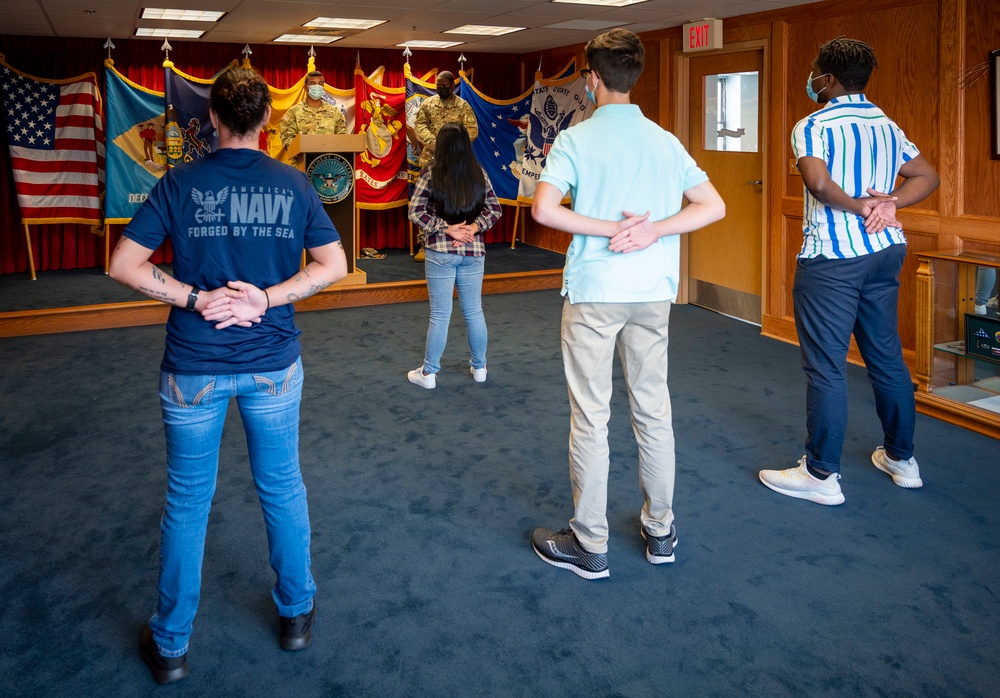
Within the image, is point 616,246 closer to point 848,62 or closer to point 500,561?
point 500,561

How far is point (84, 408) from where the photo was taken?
453 cm

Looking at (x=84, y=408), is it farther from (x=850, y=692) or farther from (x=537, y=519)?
(x=850, y=692)

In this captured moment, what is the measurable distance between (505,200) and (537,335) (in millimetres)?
3532

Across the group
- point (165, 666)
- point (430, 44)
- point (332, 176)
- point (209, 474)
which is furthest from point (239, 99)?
point (430, 44)

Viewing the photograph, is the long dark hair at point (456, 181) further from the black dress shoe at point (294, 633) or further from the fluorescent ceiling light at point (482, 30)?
the fluorescent ceiling light at point (482, 30)

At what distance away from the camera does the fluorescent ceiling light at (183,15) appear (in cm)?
628

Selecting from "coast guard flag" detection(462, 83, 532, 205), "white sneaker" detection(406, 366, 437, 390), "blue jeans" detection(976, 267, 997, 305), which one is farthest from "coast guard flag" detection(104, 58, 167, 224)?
"blue jeans" detection(976, 267, 997, 305)

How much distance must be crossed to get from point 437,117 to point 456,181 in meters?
4.20

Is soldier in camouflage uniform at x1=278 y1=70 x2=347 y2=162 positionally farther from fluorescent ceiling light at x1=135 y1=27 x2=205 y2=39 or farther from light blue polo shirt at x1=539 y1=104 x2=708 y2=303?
light blue polo shirt at x1=539 y1=104 x2=708 y2=303

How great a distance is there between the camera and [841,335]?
3.19m

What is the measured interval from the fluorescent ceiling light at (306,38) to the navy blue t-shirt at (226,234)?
6263 millimetres

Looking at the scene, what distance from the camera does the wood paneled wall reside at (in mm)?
4457

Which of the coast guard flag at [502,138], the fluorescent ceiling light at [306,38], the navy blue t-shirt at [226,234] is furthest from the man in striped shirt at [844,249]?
the coast guard flag at [502,138]

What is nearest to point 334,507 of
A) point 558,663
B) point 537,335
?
point 558,663
